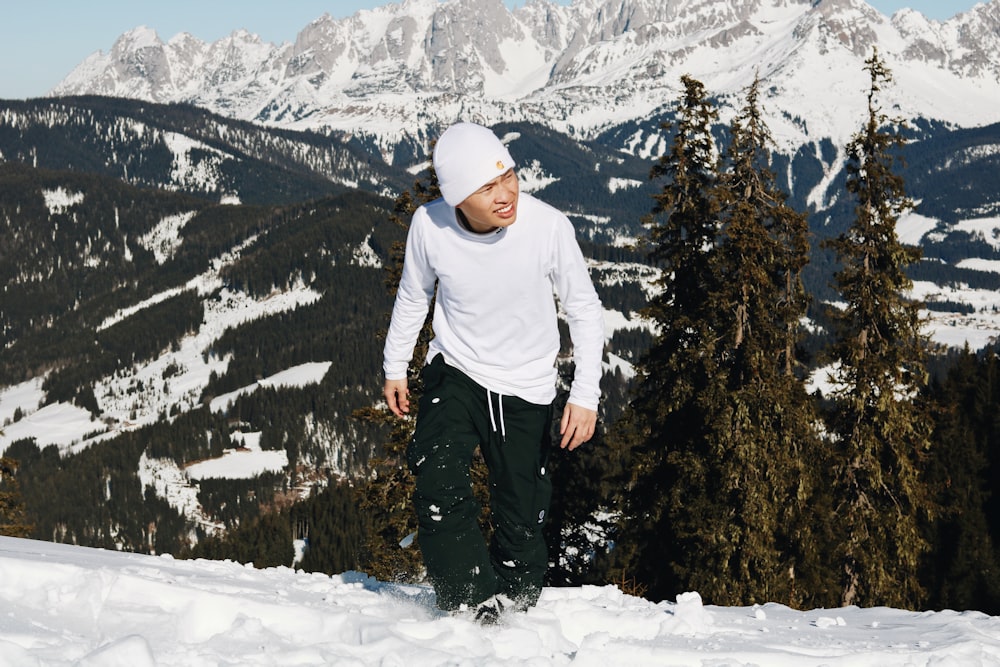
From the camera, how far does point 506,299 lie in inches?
211

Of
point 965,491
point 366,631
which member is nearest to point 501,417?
point 366,631

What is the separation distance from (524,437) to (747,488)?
49.2 feet

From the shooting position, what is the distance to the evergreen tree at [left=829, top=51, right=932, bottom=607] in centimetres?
2100

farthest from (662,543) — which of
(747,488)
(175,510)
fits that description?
(175,510)

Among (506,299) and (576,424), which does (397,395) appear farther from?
(576,424)

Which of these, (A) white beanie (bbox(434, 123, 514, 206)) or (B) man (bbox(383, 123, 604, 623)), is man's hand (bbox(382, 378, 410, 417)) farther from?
(A) white beanie (bbox(434, 123, 514, 206))

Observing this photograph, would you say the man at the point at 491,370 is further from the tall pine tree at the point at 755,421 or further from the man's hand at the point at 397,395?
the tall pine tree at the point at 755,421

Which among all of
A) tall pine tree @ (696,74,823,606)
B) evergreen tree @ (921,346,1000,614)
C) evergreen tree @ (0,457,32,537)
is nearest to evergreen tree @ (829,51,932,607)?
tall pine tree @ (696,74,823,606)

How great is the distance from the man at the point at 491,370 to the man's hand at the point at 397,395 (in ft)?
0.05

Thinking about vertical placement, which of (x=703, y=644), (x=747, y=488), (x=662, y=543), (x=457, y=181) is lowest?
(x=662, y=543)

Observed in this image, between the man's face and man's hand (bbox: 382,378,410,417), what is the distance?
1.42 m

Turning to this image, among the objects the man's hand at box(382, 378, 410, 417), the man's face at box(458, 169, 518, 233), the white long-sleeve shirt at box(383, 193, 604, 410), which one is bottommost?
the man's hand at box(382, 378, 410, 417)

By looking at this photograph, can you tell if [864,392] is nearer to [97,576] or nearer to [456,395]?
[456,395]

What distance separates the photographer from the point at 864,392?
2125cm
